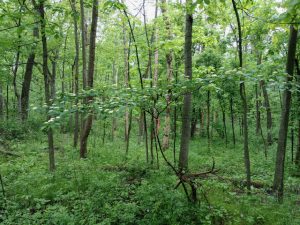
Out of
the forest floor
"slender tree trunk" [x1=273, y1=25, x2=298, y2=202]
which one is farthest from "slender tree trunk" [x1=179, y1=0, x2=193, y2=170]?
"slender tree trunk" [x1=273, y1=25, x2=298, y2=202]

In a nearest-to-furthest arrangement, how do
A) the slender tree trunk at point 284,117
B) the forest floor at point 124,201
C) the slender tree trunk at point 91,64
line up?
the forest floor at point 124,201
the slender tree trunk at point 284,117
the slender tree trunk at point 91,64

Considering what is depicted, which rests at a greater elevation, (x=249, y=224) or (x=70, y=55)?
(x=70, y=55)

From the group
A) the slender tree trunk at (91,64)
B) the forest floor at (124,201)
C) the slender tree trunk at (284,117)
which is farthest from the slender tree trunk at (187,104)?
the slender tree trunk at (91,64)

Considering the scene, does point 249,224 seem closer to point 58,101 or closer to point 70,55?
point 58,101

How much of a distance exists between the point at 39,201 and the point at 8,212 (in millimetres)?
640

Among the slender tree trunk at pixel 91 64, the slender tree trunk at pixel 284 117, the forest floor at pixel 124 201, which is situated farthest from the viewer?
the slender tree trunk at pixel 91 64

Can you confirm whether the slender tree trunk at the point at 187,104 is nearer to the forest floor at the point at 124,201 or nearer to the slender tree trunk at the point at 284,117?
the forest floor at the point at 124,201

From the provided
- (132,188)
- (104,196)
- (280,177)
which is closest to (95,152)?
(132,188)

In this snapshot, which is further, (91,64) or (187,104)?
(91,64)

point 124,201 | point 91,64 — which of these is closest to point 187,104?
point 124,201

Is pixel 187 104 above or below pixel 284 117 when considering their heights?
above

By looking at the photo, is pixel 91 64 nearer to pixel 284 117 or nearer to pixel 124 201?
pixel 124 201

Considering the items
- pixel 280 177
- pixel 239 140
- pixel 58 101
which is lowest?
pixel 239 140

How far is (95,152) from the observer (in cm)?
975
